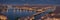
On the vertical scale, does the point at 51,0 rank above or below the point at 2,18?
above

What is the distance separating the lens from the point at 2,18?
1.09m

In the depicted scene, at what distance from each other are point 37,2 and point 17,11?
→ 0.20m

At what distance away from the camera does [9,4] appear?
109cm

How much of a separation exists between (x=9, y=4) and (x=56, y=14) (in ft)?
1.47

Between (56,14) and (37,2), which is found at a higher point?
(37,2)

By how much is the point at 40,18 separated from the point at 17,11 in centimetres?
22

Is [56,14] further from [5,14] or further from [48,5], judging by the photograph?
[5,14]

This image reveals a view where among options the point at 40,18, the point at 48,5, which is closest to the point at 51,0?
the point at 48,5

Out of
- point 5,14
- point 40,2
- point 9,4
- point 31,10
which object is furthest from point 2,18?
point 40,2

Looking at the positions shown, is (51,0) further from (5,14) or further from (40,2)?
(5,14)

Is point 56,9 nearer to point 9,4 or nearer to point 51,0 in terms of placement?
point 51,0

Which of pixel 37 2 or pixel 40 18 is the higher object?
pixel 37 2

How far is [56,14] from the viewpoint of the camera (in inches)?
41.9

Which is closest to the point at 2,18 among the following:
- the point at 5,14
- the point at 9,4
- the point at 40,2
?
the point at 5,14
